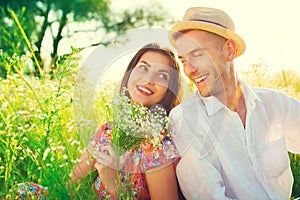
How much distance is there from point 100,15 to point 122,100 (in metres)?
10.2

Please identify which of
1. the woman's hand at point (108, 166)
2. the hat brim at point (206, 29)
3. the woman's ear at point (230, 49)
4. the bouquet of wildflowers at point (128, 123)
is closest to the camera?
the bouquet of wildflowers at point (128, 123)

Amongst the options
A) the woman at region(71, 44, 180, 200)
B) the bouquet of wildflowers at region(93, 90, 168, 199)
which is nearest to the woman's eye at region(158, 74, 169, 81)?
the woman at region(71, 44, 180, 200)

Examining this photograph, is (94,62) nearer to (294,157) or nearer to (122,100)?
(122,100)

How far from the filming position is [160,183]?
2115 mm

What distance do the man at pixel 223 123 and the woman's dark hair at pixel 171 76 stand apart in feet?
0.15

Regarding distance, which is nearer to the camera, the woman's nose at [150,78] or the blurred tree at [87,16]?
the woman's nose at [150,78]

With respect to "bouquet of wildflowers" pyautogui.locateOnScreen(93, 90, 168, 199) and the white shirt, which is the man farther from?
"bouquet of wildflowers" pyautogui.locateOnScreen(93, 90, 168, 199)

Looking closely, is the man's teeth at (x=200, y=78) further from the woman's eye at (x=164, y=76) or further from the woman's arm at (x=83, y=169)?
the woman's arm at (x=83, y=169)

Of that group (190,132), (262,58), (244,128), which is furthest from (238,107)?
(262,58)

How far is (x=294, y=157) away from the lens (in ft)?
9.78

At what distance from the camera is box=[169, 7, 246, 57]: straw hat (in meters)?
2.23

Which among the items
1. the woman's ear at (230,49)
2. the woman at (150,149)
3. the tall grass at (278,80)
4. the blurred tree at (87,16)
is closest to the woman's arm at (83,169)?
the woman at (150,149)

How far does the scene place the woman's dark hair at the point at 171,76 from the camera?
2234 mm

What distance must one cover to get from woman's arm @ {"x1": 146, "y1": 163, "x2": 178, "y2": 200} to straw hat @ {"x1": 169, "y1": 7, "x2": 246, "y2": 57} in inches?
23.5
